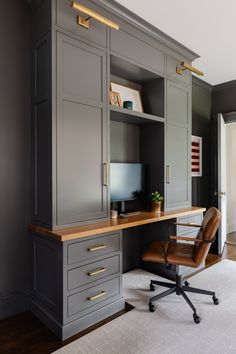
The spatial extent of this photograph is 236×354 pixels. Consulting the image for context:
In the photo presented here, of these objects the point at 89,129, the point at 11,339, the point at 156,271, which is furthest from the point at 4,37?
the point at 156,271

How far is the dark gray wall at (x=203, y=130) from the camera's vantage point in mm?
4070

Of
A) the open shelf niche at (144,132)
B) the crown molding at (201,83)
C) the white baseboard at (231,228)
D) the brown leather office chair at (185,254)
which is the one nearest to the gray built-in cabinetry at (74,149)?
the open shelf niche at (144,132)

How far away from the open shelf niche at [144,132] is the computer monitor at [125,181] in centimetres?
Result: 15

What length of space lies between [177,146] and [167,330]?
6.67 feet

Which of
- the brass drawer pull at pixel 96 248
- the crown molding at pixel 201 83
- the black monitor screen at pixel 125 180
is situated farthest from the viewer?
the crown molding at pixel 201 83

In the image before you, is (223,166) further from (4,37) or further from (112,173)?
(4,37)

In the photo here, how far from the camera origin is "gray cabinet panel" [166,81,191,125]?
2.98m

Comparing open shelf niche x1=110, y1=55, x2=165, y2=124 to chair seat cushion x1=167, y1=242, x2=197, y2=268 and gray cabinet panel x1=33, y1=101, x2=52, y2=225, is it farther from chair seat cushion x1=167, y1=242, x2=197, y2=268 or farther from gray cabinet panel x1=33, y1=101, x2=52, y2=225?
chair seat cushion x1=167, y1=242, x2=197, y2=268

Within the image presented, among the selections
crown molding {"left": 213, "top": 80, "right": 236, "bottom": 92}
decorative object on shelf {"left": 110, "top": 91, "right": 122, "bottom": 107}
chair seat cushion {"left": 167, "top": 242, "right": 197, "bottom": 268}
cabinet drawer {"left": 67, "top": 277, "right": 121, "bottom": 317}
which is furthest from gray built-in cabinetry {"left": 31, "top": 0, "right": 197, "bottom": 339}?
crown molding {"left": 213, "top": 80, "right": 236, "bottom": 92}

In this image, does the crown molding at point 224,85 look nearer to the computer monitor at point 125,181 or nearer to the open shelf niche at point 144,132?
the open shelf niche at point 144,132

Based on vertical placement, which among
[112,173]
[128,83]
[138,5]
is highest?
[138,5]

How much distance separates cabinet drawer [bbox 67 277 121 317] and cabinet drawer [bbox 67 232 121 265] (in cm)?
28

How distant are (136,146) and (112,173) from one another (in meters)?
0.69

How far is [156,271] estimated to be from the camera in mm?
3055
